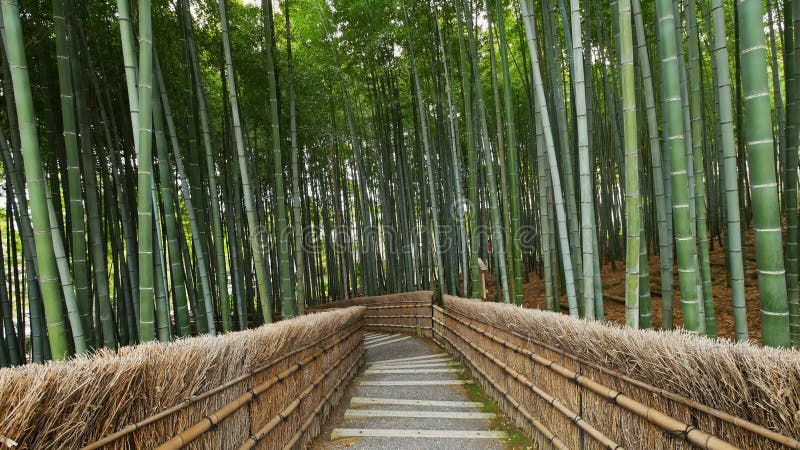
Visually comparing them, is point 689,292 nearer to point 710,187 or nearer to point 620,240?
point 710,187

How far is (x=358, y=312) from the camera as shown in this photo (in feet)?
15.0

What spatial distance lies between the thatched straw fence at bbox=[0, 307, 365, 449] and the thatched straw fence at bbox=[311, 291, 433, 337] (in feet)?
11.2

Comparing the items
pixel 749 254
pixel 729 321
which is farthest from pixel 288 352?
pixel 749 254

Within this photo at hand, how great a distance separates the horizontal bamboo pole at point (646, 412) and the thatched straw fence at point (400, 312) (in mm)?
3782

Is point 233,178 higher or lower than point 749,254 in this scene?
higher

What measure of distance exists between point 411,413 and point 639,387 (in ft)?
5.55

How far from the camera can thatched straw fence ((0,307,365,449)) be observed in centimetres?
89

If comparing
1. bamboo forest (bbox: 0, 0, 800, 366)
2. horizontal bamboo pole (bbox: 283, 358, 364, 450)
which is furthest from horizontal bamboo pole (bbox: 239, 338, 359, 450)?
bamboo forest (bbox: 0, 0, 800, 366)

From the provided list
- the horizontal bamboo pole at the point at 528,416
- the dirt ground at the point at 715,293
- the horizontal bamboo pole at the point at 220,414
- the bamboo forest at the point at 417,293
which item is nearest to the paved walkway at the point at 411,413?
the bamboo forest at the point at 417,293

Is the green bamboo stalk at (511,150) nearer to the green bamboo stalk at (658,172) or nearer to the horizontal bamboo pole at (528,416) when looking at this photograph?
the horizontal bamboo pole at (528,416)

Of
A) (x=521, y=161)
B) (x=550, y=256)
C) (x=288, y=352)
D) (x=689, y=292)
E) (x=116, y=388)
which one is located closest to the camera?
(x=116, y=388)

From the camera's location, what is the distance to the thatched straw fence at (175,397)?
2.93ft

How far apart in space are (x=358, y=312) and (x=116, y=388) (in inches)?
139

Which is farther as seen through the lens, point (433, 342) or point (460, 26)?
point (433, 342)
